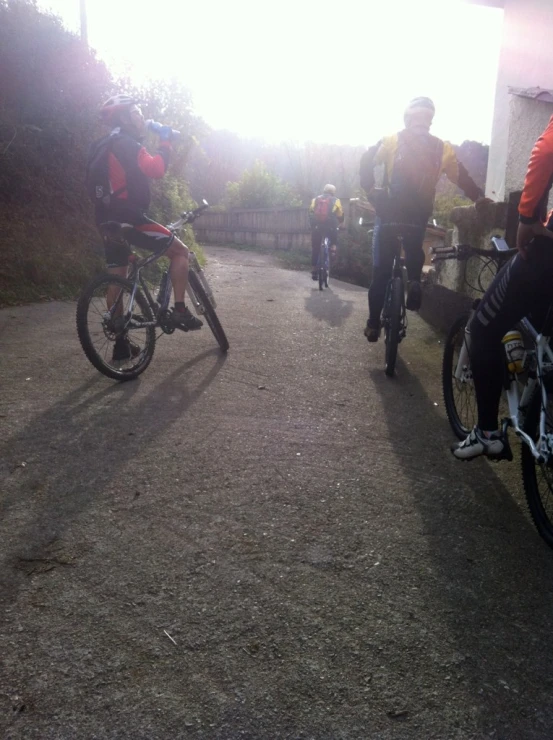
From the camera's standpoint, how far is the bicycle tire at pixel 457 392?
12.8ft

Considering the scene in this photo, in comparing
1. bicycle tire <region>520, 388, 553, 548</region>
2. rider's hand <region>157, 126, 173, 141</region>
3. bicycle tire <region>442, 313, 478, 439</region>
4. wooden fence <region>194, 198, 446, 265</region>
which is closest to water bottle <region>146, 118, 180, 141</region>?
rider's hand <region>157, 126, 173, 141</region>

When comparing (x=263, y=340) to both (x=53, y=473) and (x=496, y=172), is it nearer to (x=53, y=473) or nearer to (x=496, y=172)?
(x=53, y=473)

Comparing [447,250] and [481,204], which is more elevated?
[481,204]

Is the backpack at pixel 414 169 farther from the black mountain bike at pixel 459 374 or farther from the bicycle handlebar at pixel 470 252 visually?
the bicycle handlebar at pixel 470 252

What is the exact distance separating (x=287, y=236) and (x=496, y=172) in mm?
15095

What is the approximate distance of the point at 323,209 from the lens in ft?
43.5

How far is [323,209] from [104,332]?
8.99m

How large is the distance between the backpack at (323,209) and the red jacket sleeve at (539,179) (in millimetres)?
10674

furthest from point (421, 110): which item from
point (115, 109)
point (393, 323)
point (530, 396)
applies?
point (530, 396)

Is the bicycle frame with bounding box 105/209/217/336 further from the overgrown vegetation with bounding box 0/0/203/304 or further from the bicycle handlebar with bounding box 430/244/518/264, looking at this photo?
the overgrown vegetation with bounding box 0/0/203/304

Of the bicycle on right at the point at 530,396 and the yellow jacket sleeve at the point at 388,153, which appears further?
the yellow jacket sleeve at the point at 388,153

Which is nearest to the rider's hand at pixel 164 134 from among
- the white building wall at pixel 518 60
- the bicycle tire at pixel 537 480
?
the bicycle tire at pixel 537 480

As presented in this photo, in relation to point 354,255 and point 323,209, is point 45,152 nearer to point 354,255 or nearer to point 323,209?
point 323,209

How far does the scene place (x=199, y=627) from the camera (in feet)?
7.34
